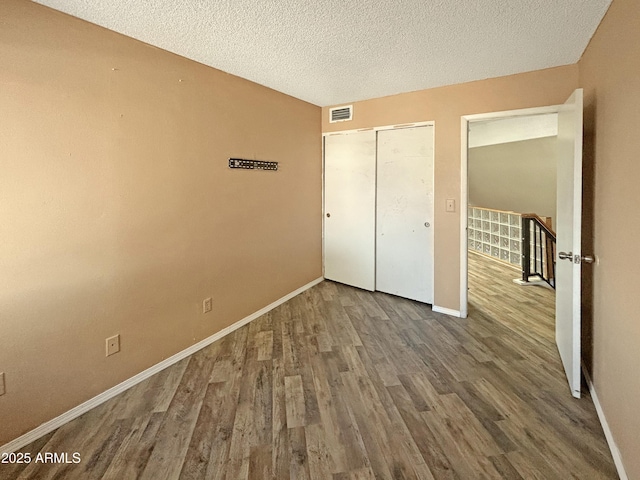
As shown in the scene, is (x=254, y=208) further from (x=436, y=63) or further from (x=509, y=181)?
(x=509, y=181)

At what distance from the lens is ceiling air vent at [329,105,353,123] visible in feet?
13.0

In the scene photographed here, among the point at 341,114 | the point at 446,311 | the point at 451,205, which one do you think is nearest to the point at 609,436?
the point at 446,311

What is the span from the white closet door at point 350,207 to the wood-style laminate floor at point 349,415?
51.0 inches

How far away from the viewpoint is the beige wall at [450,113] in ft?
9.25

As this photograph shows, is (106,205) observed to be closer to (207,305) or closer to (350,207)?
(207,305)

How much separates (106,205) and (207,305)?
115 centimetres

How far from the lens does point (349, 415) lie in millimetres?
1860

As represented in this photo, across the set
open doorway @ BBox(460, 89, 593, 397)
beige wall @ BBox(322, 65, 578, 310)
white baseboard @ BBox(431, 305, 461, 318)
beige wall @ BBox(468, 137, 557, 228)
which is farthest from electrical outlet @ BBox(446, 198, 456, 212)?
beige wall @ BBox(468, 137, 557, 228)

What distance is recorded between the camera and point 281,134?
138 inches

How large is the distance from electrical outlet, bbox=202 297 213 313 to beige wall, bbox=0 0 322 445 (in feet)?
0.15

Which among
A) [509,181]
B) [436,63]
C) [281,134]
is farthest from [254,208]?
[509,181]

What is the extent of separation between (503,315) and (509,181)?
4.96 meters

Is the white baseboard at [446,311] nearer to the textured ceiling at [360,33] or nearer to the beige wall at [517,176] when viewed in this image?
the textured ceiling at [360,33]

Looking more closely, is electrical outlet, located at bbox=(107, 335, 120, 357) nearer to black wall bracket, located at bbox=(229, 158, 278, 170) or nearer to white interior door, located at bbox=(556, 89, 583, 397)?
black wall bracket, located at bbox=(229, 158, 278, 170)
